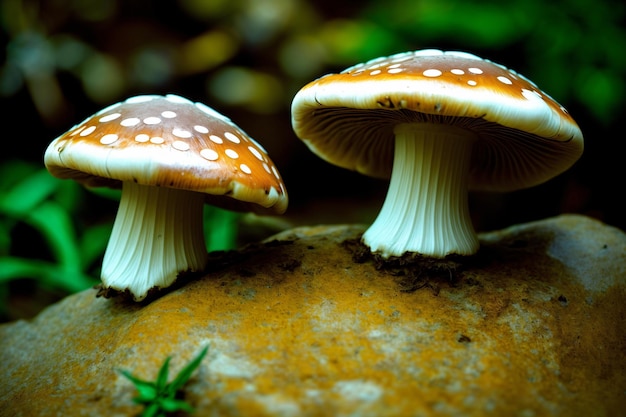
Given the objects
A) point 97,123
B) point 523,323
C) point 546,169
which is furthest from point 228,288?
point 546,169

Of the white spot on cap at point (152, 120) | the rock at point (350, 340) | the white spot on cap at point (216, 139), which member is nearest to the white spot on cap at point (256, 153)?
the white spot on cap at point (216, 139)

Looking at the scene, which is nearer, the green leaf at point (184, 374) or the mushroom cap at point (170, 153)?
the green leaf at point (184, 374)

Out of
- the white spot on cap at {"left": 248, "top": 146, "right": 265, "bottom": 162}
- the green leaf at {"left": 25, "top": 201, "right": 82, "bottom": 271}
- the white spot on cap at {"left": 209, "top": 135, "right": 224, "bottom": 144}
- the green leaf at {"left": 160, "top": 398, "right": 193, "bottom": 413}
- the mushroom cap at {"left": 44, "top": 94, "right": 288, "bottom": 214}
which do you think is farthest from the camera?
the green leaf at {"left": 25, "top": 201, "right": 82, "bottom": 271}

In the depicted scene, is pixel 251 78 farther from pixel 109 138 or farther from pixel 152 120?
pixel 109 138

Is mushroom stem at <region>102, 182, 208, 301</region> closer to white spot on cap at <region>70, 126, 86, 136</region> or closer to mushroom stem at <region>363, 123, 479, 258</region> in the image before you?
white spot on cap at <region>70, 126, 86, 136</region>

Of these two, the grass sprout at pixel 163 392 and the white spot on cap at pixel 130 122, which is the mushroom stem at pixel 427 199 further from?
the white spot on cap at pixel 130 122

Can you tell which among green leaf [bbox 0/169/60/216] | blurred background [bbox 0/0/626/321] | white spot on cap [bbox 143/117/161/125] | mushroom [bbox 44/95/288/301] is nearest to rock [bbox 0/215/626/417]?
Result: mushroom [bbox 44/95/288/301]
